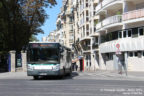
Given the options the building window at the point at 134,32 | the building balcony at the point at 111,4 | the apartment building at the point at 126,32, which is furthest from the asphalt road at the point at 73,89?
the building balcony at the point at 111,4

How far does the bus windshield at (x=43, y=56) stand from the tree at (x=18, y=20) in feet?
55.9

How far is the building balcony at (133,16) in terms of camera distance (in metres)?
31.0

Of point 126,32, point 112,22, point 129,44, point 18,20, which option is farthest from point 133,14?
point 18,20

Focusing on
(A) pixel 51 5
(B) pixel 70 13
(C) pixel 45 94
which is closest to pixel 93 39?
(A) pixel 51 5

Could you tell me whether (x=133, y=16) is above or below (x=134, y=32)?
above

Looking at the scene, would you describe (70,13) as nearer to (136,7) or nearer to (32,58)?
(136,7)

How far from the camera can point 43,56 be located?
19922 mm

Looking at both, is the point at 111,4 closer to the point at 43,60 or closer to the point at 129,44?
the point at 129,44

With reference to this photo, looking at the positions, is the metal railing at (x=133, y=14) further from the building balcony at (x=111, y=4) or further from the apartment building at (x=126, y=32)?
the building balcony at (x=111, y=4)

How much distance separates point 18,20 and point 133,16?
17.2 meters

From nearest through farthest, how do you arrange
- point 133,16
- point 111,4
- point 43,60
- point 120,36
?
point 43,60 → point 133,16 → point 120,36 → point 111,4

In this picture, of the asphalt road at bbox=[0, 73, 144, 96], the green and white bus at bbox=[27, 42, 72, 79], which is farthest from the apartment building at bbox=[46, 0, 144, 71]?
the asphalt road at bbox=[0, 73, 144, 96]

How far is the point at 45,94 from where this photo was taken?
1099 centimetres

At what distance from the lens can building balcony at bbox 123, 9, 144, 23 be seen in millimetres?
31031
